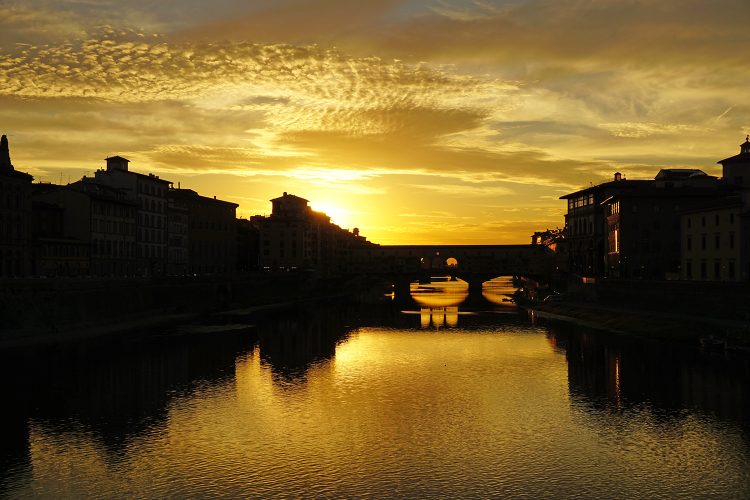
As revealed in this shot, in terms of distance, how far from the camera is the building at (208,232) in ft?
545

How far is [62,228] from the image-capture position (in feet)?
373

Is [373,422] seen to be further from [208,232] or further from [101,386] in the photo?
[208,232]

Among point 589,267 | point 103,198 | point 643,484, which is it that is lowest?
point 643,484

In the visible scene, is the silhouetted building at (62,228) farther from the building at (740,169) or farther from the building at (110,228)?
the building at (740,169)

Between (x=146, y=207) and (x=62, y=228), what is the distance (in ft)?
90.1

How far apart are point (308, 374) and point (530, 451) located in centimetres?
3098

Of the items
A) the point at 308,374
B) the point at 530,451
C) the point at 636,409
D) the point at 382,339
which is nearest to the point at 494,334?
the point at 382,339

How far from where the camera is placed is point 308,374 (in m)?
67.1

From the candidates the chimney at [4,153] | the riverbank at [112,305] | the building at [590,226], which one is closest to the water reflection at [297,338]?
the riverbank at [112,305]

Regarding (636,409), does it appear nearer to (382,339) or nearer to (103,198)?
(382,339)

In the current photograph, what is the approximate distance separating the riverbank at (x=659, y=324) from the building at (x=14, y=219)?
278ft

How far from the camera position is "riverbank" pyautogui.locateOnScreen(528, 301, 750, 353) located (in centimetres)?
7438

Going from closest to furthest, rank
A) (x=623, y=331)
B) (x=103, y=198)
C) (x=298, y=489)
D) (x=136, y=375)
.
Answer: (x=298, y=489) → (x=136, y=375) → (x=623, y=331) → (x=103, y=198)

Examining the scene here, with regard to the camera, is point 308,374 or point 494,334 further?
point 494,334
